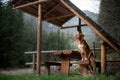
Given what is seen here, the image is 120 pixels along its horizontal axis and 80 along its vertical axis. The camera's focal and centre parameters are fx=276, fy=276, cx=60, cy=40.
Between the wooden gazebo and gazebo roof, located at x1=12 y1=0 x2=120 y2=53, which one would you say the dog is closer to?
the wooden gazebo

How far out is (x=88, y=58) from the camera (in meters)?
10.2

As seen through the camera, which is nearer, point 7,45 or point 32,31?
point 7,45

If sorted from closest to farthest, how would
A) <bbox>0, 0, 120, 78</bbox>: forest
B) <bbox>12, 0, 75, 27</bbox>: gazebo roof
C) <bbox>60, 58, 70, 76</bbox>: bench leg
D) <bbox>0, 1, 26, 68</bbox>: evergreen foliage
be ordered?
<bbox>60, 58, 70, 76</bbox>: bench leg → <bbox>12, 0, 75, 27</bbox>: gazebo roof → <bbox>0, 1, 26, 68</bbox>: evergreen foliage → <bbox>0, 0, 120, 78</bbox>: forest

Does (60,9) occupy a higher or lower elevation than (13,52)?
higher

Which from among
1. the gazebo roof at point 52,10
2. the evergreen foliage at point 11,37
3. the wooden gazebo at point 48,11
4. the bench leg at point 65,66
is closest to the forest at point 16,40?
the evergreen foliage at point 11,37

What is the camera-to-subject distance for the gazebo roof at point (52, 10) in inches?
471

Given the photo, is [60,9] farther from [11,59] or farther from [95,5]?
[11,59]

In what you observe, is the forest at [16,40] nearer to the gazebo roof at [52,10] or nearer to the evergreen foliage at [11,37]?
the evergreen foliage at [11,37]

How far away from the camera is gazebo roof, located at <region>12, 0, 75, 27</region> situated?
12.0 meters

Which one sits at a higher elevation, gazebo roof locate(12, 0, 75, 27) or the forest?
gazebo roof locate(12, 0, 75, 27)

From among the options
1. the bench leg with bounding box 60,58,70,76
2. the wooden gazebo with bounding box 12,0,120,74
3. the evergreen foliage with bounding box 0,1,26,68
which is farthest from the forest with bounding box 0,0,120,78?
the bench leg with bounding box 60,58,70,76

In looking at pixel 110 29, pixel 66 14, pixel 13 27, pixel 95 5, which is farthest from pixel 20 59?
pixel 66 14

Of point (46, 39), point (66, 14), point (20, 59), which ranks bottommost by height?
point (20, 59)

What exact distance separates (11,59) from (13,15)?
3.60 meters
